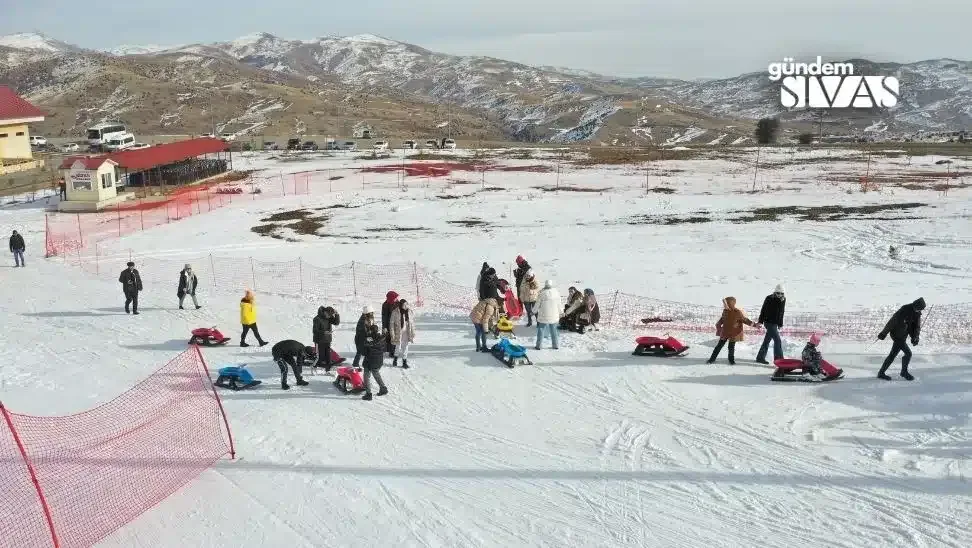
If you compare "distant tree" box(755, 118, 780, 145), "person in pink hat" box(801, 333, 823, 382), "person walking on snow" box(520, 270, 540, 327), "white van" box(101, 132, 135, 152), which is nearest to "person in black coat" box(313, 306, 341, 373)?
"person walking on snow" box(520, 270, 540, 327)

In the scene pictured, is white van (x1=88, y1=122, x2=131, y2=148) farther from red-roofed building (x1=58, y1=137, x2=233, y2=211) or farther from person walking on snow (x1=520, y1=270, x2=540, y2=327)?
person walking on snow (x1=520, y1=270, x2=540, y2=327)

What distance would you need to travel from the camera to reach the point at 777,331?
12.1 m

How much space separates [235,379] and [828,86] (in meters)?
138

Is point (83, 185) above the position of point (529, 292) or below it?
above

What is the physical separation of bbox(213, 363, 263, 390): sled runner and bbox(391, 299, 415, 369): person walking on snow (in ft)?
7.99

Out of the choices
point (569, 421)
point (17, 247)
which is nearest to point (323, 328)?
point (569, 421)

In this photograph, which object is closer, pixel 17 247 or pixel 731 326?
pixel 731 326

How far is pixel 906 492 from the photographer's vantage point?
306 inches

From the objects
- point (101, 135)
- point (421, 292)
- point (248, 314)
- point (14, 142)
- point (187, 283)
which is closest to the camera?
point (248, 314)

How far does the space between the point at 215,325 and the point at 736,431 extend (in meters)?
11.3

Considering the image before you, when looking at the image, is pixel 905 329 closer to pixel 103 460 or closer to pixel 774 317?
pixel 774 317

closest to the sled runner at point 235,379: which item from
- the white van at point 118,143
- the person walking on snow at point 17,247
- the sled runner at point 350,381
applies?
the sled runner at point 350,381

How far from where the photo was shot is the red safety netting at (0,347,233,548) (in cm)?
756

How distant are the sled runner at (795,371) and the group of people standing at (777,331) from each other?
0.12 m
